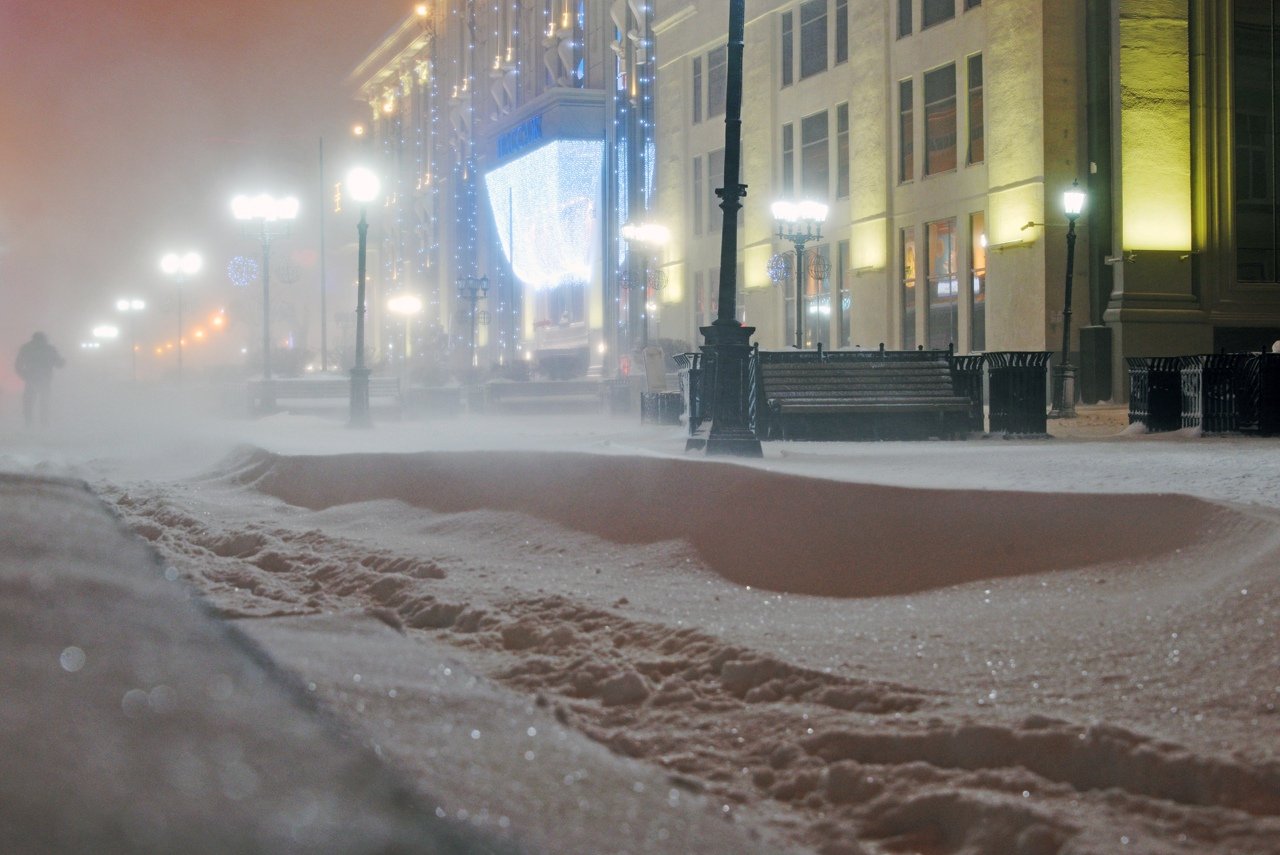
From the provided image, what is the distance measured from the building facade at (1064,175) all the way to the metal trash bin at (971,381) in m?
12.1

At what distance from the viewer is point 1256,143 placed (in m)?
31.2

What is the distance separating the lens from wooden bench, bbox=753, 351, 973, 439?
17.6m

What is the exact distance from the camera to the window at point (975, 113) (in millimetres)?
32062

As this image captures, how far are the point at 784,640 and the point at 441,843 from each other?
2861 mm

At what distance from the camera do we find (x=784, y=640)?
19.7 feet

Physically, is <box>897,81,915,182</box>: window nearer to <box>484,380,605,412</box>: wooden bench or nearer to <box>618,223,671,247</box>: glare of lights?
<box>618,223,671,247</box>: glare of lights

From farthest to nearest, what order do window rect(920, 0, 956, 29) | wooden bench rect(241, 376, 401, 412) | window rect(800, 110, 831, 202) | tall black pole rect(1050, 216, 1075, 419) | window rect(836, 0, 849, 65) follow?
1. window rect(800, 110, 831, 202)
2. window rect(836, 0, 849, 65)
3. wooden bench rect(241, 376, 401, 412)
4. window rect(920, 0, 956, 29)
5. tall black pole rect(1050, 216, 1075, 419)

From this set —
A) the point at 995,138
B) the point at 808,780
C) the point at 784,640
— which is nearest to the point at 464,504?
the point at 784,640

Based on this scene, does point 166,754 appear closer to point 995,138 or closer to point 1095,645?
point 1095,645

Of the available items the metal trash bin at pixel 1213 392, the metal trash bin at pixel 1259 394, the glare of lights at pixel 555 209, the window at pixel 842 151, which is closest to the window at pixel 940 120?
the window at pixel 842 151

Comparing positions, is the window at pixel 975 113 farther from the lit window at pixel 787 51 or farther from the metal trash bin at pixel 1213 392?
the metal trash bin at pixel 1213 392

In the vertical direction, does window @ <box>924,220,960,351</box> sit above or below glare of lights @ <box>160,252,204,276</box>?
below

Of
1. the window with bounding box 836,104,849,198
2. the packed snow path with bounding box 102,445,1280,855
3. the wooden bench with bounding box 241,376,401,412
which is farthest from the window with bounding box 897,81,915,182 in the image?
the packed snow path with bounding box 102,445,1280,855

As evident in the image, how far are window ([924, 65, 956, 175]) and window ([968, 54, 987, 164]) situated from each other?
2.18ft
